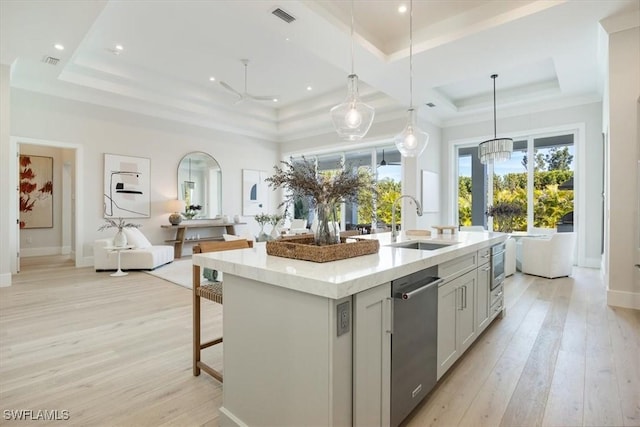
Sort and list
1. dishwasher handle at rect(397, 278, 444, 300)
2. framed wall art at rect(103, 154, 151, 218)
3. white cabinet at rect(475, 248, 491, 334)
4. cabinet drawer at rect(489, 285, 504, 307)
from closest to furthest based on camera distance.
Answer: dishwasher handle at rect(397, 278, 444, 300), white cabinet at rect(475, 248, 491, 334), cabinet drawer at rect(489, 285, 504, 307), framed wall art at rect(103, 154, 151, 218)

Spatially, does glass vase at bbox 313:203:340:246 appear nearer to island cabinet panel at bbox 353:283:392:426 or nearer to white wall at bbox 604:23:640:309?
island cabinet panel at bbox 353:283:392:426

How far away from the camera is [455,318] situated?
85.3 inches

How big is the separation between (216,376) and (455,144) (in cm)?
730

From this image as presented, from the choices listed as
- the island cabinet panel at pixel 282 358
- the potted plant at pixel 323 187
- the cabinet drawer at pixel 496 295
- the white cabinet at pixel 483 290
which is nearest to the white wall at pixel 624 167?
the cabinet drawer at pixel 496 295

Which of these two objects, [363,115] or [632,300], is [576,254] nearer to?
[632,300]

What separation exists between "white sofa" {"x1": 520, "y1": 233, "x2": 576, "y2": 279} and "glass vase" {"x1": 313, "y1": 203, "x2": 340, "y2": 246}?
463 cm

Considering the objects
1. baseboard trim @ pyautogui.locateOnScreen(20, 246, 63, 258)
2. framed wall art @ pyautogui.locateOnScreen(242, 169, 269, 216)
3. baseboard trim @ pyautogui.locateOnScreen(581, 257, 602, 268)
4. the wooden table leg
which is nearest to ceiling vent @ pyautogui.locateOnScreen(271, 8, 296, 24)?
the wooden table leg

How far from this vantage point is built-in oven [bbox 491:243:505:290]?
2.92 metres

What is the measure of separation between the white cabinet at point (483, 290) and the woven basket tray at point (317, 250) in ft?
3.85

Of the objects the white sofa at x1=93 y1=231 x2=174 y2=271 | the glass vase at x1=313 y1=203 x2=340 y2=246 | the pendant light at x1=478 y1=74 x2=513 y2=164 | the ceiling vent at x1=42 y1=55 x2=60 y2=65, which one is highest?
the ceiling vent at x1=42 y1=55 x2=60 y2=65

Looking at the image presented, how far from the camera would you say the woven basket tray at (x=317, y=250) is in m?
1.64

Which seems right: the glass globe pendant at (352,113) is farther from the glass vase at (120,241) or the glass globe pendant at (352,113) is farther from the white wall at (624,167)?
the glass vase at (120,241)

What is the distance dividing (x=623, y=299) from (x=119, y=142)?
8.32 metres

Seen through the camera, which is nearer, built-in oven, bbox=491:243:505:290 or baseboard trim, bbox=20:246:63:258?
built-in oven, bbox=491:243:505:290
